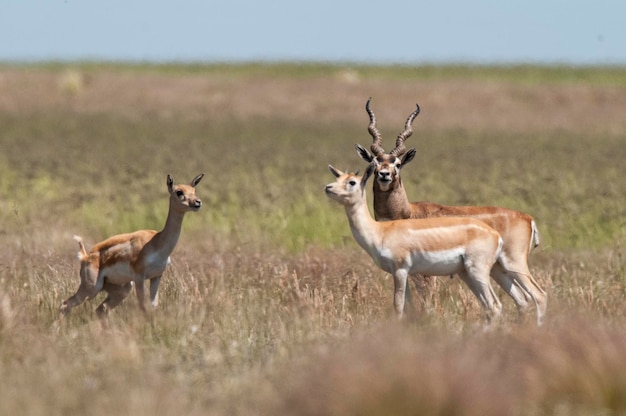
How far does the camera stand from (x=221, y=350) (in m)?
9.02

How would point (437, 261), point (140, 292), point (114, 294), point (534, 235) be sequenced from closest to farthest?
point (140, 292) < point (437, 261) < point (114, 294) < point (534, 235)

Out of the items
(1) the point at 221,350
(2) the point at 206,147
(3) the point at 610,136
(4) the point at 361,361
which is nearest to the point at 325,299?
(1) the point at 221,350

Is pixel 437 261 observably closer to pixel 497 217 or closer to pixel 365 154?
pixel 497 217

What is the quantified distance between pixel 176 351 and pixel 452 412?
2996 millimetres

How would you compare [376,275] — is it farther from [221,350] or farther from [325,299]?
[221,350]

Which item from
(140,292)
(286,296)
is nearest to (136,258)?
(140,292)

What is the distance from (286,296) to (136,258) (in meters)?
1.68

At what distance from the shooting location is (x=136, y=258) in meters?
10.3

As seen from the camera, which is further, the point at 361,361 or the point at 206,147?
the point at 206,147

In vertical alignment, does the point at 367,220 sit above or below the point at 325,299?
above

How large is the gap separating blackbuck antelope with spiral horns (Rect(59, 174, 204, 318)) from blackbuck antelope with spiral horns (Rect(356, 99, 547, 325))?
228cm

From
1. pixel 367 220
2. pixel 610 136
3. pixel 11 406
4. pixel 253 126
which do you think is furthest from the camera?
pixel 253 126

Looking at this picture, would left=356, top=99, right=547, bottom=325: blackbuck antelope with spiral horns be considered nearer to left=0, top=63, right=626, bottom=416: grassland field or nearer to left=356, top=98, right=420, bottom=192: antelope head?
left=356, top=98, right=420, bottom=192: antelope head

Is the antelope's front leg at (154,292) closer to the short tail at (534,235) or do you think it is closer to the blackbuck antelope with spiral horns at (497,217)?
the blackbuck antelope with spiral horns at (497,217)
